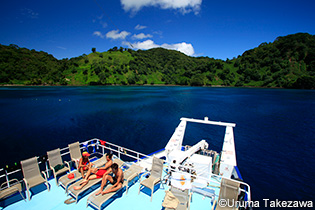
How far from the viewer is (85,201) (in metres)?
5.82

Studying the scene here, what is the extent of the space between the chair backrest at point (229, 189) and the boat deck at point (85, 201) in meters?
1.17

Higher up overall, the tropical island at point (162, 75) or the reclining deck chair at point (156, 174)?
the tropical island at point (162, 75)

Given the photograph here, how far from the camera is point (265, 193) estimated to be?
1162 cm

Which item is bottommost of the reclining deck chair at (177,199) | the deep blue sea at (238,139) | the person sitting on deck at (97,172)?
the deep blue sea at (238,139)

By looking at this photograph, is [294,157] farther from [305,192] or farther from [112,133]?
[112,133]

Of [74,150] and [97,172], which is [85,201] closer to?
[97,172]

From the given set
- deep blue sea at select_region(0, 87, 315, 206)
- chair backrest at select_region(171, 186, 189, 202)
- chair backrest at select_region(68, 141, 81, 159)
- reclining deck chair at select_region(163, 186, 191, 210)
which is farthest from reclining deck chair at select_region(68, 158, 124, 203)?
deep blue sea at select_region(0, 87, 315, 206)

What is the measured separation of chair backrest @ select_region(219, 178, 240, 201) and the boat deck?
117 cm

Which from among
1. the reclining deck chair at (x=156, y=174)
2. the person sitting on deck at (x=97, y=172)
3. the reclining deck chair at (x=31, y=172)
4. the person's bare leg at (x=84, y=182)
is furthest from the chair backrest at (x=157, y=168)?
the reclining deck chair at (x=31, y=172)

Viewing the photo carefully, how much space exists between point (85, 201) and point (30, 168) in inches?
112

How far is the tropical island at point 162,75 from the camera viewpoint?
451 feet

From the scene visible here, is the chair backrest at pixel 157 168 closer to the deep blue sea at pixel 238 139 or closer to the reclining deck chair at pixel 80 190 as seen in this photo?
the reclining deck chair at pixel 80 190

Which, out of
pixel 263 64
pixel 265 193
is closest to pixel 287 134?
pixel 265 193

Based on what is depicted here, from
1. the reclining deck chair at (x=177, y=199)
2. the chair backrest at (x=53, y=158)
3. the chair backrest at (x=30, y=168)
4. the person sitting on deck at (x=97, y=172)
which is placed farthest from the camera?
the chair backrest at (x=53, y=158)
